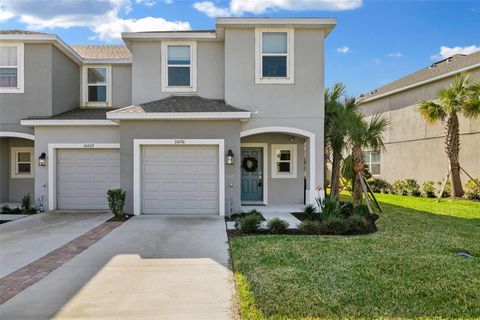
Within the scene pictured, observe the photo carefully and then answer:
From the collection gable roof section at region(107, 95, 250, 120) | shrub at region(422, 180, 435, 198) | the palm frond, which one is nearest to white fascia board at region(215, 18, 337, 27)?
gable roof section at region(107, 95, 250, 120)

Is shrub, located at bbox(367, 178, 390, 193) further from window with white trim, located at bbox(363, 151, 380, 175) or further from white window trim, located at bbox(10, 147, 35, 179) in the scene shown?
white window trim, located at bbox(10, 147, 35, 179)

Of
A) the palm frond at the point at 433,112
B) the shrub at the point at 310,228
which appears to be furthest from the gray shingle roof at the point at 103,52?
the palm frond at the point at 433,112

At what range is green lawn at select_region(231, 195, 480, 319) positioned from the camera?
13.5 feet

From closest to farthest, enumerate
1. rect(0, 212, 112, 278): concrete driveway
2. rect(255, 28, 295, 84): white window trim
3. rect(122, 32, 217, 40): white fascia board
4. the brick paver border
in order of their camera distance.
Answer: the brick paver border
rect(0, 212, 112, 278): concrete driveway
rect(255, 28, 295, 84): white window trim
rect(122, 32, 217, 40): white fascia board

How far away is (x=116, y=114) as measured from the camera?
10383 millimetres

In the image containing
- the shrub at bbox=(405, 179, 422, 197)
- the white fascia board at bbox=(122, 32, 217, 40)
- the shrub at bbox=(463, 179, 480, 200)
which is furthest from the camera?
the shrub at bbox=(405, 179, 422, 197)

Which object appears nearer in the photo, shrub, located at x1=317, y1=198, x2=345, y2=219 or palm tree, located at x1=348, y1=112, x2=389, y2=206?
shrub, located at x1=317, y1=198, x2=345, y2=219

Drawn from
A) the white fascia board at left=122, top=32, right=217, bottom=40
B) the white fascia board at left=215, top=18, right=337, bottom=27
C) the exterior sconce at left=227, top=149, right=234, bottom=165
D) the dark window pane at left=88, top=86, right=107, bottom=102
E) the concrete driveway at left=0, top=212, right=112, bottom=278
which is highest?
the white fascia board at left=215, top=18, right=337, bottom=27

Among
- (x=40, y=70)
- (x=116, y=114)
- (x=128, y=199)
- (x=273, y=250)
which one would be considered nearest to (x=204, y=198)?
(x=128, y=199)

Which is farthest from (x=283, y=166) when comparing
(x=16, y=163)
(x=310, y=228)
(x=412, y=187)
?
(x=16, y=163)

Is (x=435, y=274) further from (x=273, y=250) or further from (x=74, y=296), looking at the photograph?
(x=74, y=296)

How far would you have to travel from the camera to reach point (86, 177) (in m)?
12.0

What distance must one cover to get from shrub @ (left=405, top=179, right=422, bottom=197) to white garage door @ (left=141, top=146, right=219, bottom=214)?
39.9ft

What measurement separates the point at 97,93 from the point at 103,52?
92.3 inches
